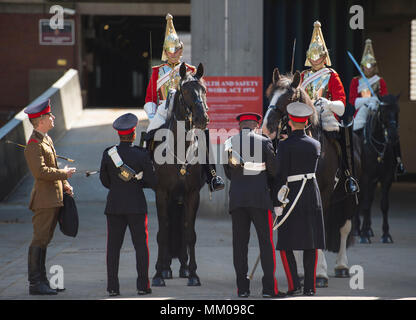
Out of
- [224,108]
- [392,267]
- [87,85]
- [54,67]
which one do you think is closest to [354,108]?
[224,108]

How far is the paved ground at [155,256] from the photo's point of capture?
26.8 ft

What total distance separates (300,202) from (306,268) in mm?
666

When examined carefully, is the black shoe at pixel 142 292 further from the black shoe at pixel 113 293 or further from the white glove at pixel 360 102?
the white glove at pixel 360 102

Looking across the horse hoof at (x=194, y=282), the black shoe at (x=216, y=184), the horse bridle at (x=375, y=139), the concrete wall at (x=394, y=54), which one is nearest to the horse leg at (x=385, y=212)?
the horse bridle at (x=375, y=139)

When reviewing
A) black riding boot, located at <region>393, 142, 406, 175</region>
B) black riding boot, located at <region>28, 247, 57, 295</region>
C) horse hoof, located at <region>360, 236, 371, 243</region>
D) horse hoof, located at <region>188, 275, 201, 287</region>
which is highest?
black riding boot, located at <region>393, 142, 406, 175</region>

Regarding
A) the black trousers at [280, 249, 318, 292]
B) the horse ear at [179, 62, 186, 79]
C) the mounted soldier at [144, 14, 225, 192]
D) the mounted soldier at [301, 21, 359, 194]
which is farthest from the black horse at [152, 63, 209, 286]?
the mounted soldier at [301, 21, 359, 194]

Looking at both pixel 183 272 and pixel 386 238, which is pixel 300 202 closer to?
pixel 183 272

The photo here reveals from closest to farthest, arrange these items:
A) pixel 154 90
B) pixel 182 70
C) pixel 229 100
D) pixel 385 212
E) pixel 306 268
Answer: pixel 306 268, pixel 182 70, pixel 154 90, pixel 385 212, pixel 229 100

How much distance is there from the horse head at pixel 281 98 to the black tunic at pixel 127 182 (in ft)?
4.24

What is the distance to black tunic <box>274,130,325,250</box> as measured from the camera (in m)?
7.90

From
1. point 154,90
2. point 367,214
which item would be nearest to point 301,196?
point 154,90

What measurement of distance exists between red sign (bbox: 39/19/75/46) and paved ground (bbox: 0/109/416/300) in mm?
10071

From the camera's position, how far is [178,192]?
8.89 meters

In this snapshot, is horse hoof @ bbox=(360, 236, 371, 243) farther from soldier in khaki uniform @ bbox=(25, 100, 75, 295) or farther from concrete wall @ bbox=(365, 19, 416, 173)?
concrete wall @ bbox=(365, 19, 416, 173)
